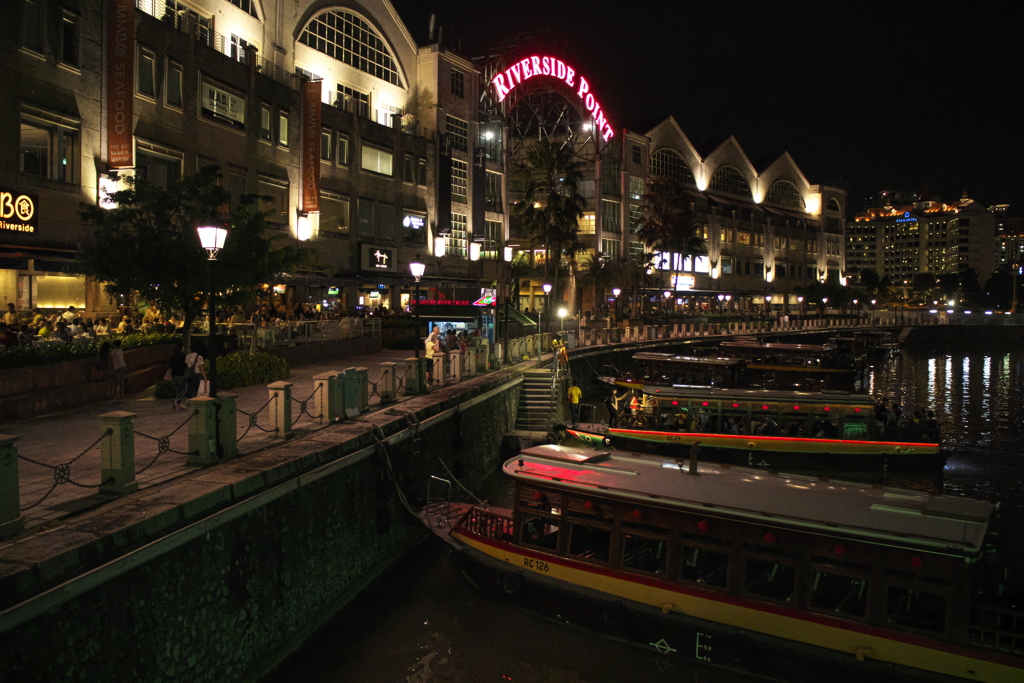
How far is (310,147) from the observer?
3594cm

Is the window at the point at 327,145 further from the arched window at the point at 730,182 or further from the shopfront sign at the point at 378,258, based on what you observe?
the arched window at the point at 730,182

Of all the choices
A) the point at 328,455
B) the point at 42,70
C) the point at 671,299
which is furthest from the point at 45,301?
the point at 671,299

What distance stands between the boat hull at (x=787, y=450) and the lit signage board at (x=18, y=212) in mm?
18350

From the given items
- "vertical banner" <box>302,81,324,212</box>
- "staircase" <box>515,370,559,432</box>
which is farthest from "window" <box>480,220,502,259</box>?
"staircase" <box>515,370,559,432</box>

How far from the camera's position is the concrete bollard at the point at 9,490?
7.54m

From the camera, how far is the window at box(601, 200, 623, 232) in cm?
6832

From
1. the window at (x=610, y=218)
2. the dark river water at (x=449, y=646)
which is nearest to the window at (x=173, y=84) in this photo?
the dark river water at (x=449, y=646)

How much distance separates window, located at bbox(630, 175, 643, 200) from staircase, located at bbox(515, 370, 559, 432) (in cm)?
4808

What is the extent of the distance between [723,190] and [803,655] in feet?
288

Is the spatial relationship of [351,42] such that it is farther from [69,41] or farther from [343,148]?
[69,41]

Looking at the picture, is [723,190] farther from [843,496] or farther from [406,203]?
[843,496]

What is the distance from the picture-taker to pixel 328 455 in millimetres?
12516

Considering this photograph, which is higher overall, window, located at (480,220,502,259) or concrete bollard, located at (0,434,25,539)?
window, located at (480,220,502,259)

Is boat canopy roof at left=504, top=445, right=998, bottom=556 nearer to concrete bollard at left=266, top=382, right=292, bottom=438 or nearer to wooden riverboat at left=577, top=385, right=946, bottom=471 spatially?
concrete bollard at left=266, top=382, right=292, bottom=438
